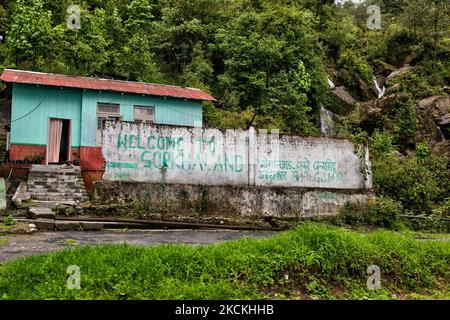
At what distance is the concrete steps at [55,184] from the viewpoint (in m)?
15.3

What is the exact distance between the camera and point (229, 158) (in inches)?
626

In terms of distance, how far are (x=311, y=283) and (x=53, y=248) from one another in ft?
17.2

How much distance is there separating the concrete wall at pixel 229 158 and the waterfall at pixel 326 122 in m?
9.19

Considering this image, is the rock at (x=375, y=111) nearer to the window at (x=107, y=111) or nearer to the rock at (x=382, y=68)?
the rock at (x=382, y=68)

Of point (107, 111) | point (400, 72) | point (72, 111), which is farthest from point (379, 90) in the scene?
point (72, 111)

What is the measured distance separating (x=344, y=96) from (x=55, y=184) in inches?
802

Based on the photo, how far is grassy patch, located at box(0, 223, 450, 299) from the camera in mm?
6211

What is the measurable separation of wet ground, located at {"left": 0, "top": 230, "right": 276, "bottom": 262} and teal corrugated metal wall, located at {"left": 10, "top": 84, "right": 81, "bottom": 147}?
811 centimetres

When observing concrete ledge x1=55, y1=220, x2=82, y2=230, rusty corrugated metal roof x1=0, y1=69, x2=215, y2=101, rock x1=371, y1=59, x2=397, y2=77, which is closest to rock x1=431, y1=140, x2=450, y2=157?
rock x1=371, y1=59, x2=397, y2=77

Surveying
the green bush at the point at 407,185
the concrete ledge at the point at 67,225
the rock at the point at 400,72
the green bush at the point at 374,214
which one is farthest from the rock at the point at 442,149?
the concrete ledge at the point at 67,225

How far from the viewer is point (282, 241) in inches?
320

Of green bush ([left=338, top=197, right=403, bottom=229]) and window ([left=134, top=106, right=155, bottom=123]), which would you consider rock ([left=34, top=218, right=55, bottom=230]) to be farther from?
green bush ([left=338, top=197, right=403, bottom=229])
